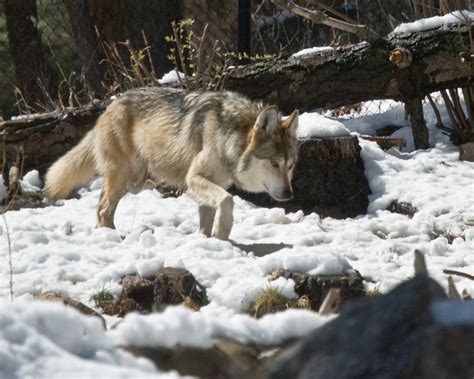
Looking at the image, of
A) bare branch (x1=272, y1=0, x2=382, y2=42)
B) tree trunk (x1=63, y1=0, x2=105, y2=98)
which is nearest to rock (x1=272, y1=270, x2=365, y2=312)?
bare branch (x1=272, y1=0, x2=382, y2=42)

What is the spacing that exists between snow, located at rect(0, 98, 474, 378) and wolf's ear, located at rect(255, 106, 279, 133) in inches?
28.5

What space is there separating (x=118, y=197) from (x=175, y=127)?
27.6 inches

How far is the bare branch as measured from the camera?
7480mm

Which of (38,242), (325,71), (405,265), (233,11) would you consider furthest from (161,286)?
(233,11)

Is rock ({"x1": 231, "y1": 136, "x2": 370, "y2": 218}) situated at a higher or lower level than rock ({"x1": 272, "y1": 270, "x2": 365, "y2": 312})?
lower

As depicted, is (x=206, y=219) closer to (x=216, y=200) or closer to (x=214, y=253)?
(x=216, y=200)

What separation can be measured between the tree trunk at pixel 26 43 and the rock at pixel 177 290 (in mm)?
6657

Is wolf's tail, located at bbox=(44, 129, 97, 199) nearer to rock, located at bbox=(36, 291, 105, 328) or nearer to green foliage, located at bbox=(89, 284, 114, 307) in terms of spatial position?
green foliage, located at bbox=(89, 284, 114, 307)

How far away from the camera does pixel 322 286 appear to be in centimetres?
560

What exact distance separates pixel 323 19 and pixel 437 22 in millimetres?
1254

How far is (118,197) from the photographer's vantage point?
751 centimetres

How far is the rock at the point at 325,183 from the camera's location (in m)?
7.89

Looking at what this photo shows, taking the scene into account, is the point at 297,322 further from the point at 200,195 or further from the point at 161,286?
the point at 200,195

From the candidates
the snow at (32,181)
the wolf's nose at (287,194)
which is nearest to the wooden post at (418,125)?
the wolf's nose at (287,194)
